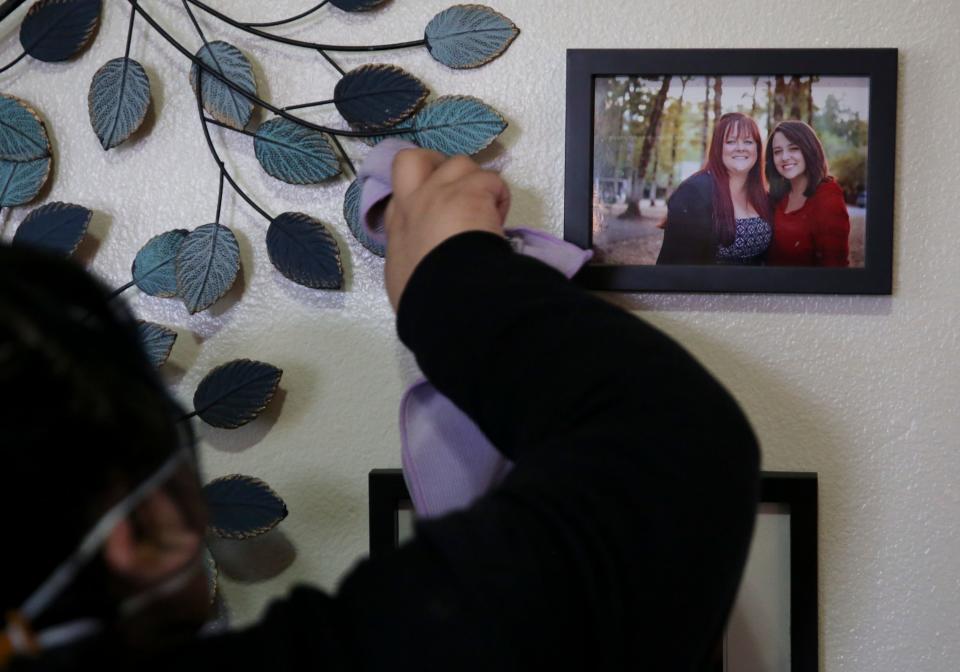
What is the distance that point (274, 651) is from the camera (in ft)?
0.93

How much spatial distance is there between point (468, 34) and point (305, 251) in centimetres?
20

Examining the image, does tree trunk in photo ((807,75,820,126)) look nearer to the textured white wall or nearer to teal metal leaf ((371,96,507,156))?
the textured white wall

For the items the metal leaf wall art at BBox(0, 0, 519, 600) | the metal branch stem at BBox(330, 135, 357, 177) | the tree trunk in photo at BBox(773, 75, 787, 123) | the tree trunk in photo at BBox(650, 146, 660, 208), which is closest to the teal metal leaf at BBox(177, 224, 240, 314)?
the metal leaf wall art at BBox(0, 0, 519, 600)

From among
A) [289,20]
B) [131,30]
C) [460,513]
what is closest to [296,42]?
[289,20]

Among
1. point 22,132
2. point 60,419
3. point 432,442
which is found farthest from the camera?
point 22,132

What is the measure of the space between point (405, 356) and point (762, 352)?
0.89ft

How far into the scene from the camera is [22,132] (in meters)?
0.71

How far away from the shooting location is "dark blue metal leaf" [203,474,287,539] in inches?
27.2

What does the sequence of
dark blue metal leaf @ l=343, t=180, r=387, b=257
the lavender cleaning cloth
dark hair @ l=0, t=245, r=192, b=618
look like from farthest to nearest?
1. dark blue metal leaf @ l=343, t=180, r=387, b=257
2. the lavender cleaning cloth
3. dark hair @ l=0, t=245, r=192, b=618

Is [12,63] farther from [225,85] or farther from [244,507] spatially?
[244,507]

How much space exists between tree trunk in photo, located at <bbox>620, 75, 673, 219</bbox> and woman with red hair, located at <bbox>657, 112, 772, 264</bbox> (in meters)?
0.03

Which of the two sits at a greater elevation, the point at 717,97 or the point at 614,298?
the point at 717,97

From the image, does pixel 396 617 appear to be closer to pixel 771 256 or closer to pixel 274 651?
pixel 274 651

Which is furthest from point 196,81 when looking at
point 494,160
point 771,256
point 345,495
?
point 771,256
